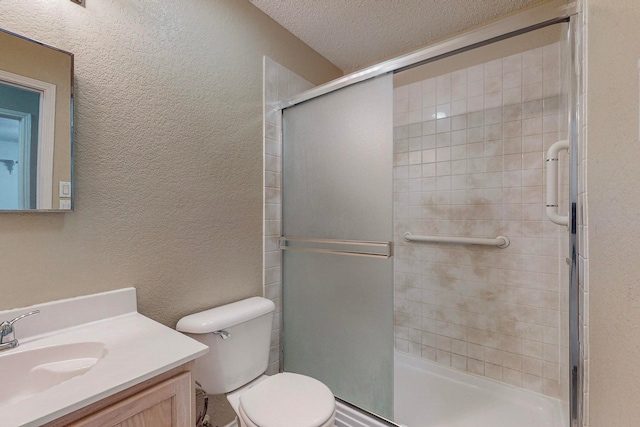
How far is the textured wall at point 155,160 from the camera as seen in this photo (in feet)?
3.28

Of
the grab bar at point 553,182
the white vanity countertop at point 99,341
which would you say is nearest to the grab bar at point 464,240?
the grab bar at point 553,182

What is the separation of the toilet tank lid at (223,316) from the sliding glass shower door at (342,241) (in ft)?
1.19

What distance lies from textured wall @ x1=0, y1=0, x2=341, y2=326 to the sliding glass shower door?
0.83 feet

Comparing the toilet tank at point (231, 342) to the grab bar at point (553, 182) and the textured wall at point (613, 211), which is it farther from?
the grab bar at point (553, 182)

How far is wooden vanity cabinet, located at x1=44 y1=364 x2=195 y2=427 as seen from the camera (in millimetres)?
653

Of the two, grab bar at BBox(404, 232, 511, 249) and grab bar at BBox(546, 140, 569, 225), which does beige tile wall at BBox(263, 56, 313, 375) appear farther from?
grab bar at BBox(546, 140, 569, 225)

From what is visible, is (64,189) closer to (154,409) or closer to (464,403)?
(154,409)

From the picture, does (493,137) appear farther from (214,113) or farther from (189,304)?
(189,304)

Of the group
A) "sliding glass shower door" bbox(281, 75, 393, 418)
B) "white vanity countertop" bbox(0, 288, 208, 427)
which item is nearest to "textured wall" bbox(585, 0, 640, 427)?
"sliding glass shower door" bbox(281, 75, 393, 418)

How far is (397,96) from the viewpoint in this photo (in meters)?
2.38

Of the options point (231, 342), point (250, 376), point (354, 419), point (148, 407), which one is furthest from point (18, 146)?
point (354, 419)

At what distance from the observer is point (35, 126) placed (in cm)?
95

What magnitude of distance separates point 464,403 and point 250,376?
140cm

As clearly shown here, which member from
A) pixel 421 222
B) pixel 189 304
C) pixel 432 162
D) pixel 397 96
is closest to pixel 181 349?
pixel 189 304
